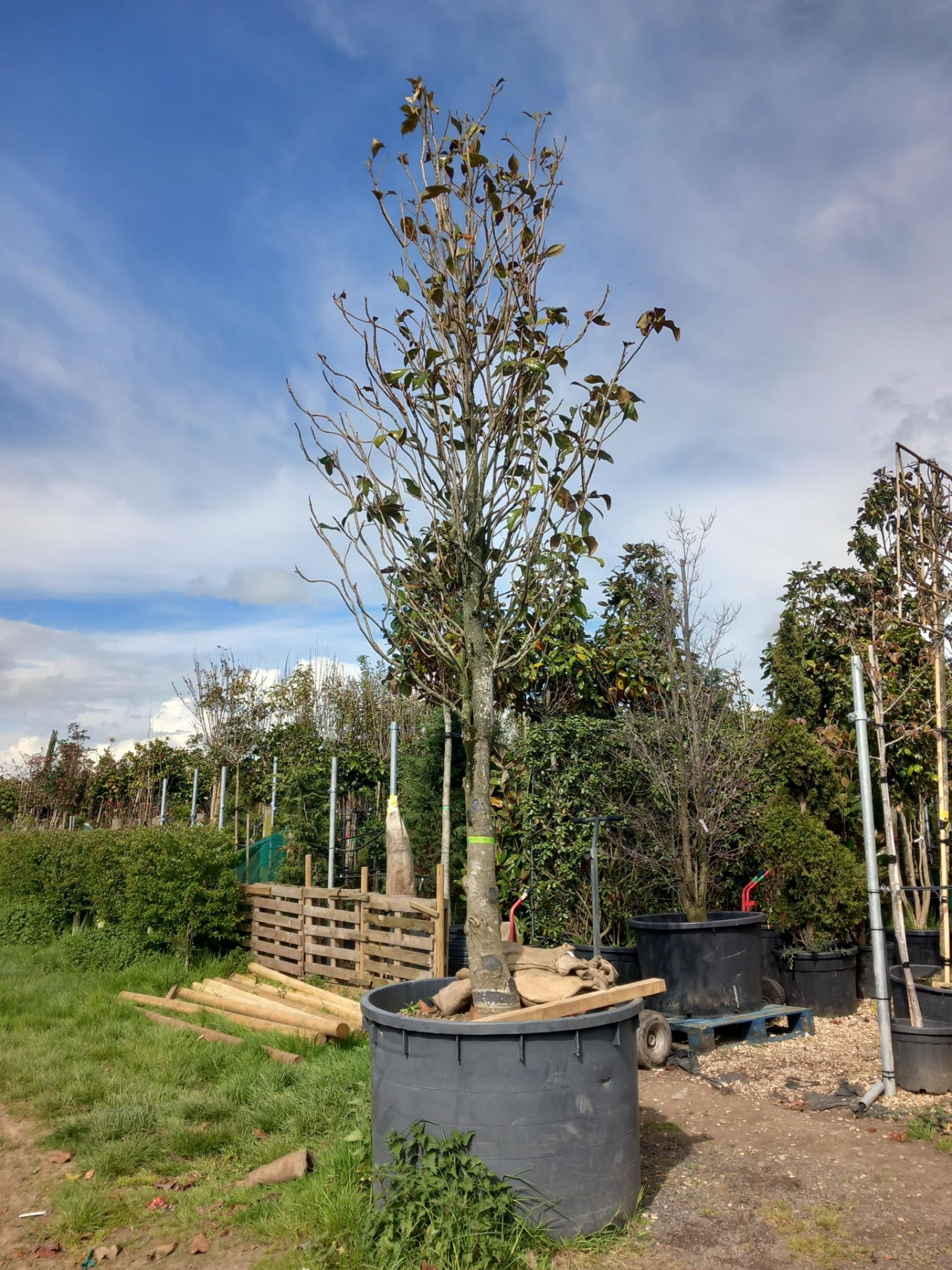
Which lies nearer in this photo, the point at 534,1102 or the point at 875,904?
the point at 534,1102

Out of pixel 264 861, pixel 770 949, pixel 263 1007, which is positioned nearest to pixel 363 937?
pixel 263 1007

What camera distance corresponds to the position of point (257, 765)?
1736 centimetres

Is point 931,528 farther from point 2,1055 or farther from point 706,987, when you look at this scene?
point 2,1055

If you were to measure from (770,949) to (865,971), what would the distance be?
37.3 inches

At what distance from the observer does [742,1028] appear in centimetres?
689

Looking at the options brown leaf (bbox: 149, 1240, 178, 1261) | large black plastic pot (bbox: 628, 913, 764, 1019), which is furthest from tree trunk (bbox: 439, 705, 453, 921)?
brown leaf (bbox: 149, 1240, 178, 1261)

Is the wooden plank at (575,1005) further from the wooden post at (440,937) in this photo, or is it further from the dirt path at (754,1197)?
the wooden post at (440,937)

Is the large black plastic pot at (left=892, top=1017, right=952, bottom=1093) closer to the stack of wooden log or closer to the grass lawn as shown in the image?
the grass lawn

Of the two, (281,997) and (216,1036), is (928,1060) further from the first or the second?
(281,997)

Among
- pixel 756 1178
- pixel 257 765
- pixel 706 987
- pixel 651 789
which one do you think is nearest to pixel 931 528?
pixel 651 789

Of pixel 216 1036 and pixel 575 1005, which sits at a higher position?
pixel 575 1005

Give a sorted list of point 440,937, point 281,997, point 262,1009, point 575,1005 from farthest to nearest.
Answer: point 281,997
point 262,1009
point 440,937
point 575,1005

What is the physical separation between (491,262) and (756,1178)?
4665 mm

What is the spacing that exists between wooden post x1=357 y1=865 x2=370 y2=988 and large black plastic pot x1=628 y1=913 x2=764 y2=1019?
8.58 feet
